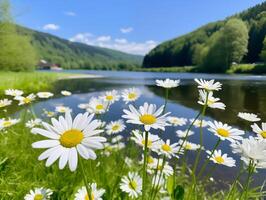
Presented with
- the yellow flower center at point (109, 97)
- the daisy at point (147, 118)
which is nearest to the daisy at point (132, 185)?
the daisy at point (147, 118)

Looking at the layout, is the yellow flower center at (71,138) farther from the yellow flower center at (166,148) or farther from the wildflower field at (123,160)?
the yellow flower center at (166,148)

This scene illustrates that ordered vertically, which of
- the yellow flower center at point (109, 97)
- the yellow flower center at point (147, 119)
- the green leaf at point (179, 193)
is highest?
the yellow flower center at point (147, 119)

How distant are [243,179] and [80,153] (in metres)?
5.86

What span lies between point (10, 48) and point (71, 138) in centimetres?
4494

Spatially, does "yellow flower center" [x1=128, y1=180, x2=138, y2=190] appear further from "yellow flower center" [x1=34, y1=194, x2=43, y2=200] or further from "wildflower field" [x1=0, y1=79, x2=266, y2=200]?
"yellow flower center" [x1=34, y1=194, x2=43, y2=200]

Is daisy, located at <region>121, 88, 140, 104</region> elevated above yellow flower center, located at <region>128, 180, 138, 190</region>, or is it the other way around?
daisy, located at <region>121, 88, 140, 104</region>

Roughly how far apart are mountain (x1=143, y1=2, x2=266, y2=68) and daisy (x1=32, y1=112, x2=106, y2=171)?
3930 inches

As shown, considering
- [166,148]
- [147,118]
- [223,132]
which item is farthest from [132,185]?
[147,118]

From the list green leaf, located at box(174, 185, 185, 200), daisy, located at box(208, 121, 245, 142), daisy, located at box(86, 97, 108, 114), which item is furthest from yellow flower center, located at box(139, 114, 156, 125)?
daisy, located at box(86, 97, 108, 114)

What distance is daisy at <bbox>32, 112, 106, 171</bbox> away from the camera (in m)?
1.19

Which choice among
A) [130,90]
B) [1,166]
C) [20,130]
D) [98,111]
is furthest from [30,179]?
[20,130]

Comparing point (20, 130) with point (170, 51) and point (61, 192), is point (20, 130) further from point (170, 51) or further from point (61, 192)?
point (170, 51)

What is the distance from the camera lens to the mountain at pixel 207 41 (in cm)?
10388

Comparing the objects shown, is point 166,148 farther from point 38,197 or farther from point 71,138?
point 71,138
